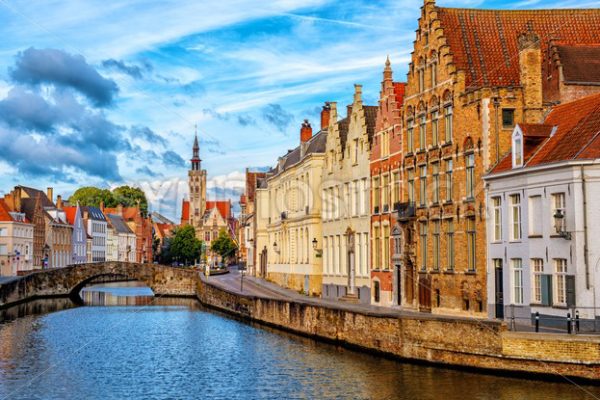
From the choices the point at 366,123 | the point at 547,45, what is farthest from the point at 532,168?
the point at 366,123

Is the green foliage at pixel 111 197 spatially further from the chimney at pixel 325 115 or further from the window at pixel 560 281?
the window at pixel 560 281

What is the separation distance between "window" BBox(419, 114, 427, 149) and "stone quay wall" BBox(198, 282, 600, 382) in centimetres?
808

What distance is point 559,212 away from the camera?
26.3 meters

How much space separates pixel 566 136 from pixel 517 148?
1.79m

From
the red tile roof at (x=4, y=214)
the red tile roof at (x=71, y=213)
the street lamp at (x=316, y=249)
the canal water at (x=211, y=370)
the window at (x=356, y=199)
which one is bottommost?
the canal water at (x=211, y=370)

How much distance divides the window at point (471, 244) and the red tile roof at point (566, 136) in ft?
9.04

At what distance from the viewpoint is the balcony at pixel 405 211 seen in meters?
36.8

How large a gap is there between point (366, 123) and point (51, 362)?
A: 828 inches

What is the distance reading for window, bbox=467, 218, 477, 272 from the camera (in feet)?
104

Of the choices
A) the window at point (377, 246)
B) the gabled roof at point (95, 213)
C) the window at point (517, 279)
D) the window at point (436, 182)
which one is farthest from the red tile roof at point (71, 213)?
the window at point (517, 279)

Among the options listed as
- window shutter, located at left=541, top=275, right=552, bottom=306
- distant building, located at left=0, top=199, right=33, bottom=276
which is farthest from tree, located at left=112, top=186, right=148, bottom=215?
window shutter, located at left=541, top=275, right=552, bottom=306

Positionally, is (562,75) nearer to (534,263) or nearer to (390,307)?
(534,263)

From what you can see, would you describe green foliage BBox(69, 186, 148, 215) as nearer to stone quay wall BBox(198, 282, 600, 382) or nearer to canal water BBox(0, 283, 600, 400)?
canal water BBox(0, 283, 600, 400)

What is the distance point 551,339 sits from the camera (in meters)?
22.6
